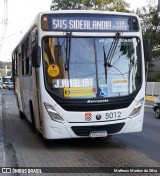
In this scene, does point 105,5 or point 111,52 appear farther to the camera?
point 105,5

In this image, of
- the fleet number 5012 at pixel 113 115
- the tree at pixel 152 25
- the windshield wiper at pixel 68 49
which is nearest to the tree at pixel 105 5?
the tree at pixel 152 25

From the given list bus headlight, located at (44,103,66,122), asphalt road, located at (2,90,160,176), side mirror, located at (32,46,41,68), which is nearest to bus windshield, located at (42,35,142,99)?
side mirror, located at (32,46,41,68)

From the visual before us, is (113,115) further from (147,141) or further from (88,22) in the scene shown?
(88,22)

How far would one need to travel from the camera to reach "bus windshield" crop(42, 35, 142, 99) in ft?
29.7

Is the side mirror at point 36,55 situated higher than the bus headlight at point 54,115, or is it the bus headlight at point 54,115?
the side mirror at point 36,55

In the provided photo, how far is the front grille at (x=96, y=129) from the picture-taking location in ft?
29.5

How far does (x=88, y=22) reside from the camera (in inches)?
368

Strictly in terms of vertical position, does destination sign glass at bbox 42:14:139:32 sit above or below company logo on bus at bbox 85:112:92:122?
above

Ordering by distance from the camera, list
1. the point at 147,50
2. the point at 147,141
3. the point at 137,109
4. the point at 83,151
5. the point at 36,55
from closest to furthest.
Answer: the point at 36,55
the point at 83,151
the point at 137,109
the point at 147,50
the point at 147,141

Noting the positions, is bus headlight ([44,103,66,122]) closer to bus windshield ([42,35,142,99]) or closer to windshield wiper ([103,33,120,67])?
bus windshield ([42,35,142,99])

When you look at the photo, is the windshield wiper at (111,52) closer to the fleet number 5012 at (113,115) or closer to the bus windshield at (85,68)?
the bus windshield at (85,68)

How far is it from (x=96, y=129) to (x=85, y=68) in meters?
1.40

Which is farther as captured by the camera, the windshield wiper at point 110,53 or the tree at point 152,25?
the tree at point 152,25

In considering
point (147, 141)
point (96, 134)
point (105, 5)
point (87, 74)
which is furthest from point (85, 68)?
point (105, 5)
